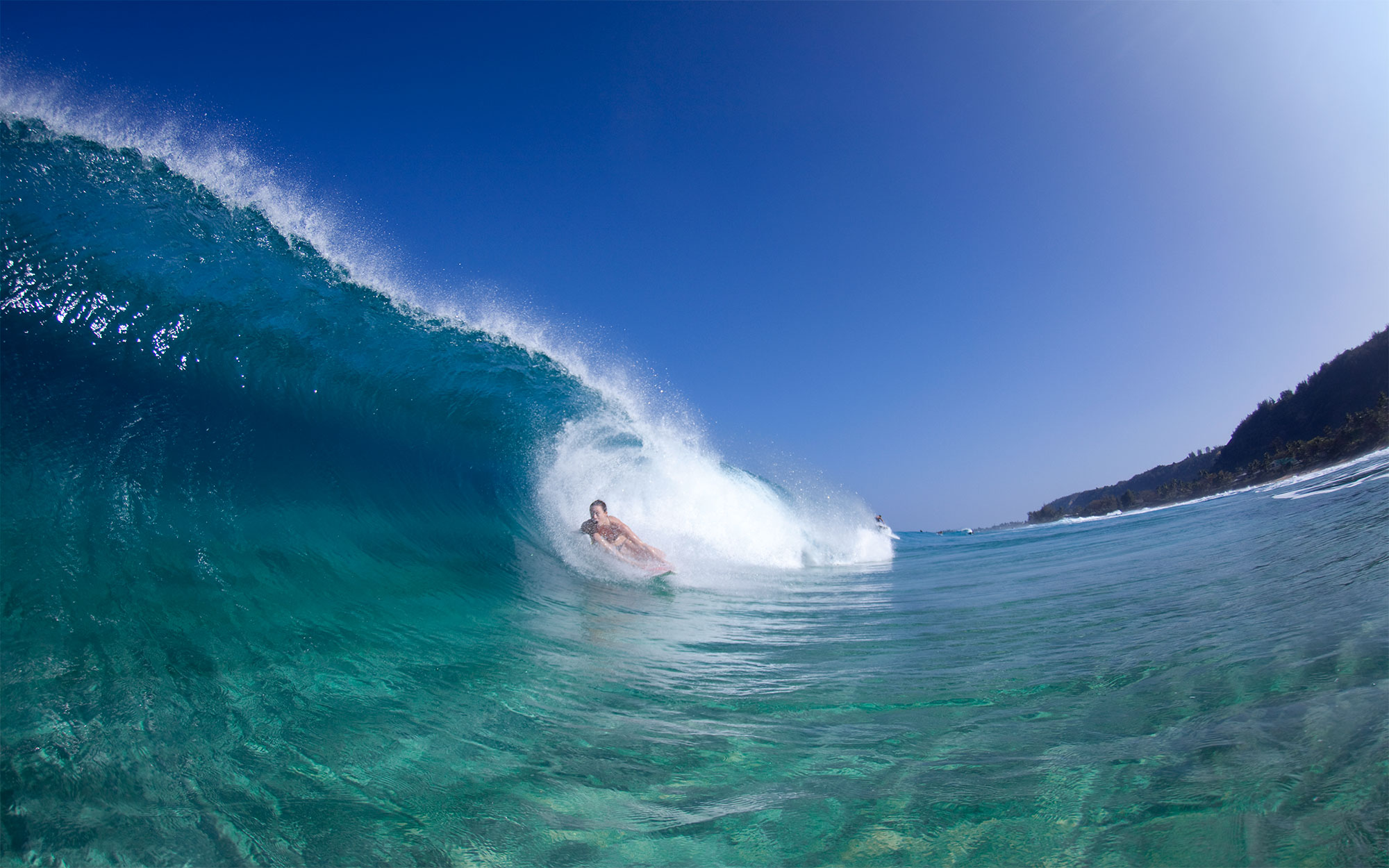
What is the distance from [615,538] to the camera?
28.2 ft

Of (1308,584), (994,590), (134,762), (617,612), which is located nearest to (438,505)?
(617,612)

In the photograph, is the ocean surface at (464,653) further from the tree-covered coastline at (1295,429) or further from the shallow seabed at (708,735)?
the tree-covered coastline at (1295,429)

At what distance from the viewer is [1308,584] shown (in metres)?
3.96

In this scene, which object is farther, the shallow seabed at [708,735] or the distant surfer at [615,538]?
the distant surfer at [615,538]

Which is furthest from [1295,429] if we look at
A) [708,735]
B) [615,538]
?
[708,735]

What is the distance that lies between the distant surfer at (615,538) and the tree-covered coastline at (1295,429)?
1205 inches

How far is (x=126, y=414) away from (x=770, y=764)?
6981 millimetres

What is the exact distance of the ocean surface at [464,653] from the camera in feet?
6.19

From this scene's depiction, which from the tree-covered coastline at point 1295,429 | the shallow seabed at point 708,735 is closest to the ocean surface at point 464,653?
the shallow seabed at point 708,735

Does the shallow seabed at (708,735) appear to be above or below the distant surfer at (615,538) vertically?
below

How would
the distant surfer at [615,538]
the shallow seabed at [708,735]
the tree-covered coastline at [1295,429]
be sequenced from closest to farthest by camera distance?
1. the shallow seabed at [708,735]
2. the distant surfer at [615,538]
3. the tree-covered coastline at [1295,429]

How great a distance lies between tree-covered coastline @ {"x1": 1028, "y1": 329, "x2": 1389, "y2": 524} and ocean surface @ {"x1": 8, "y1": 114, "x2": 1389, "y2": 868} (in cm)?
2736

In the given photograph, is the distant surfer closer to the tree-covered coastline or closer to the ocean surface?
the ocean surface

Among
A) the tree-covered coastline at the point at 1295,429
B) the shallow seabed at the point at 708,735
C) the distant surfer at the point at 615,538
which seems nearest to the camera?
the shallow seabed at the point at 708,735
